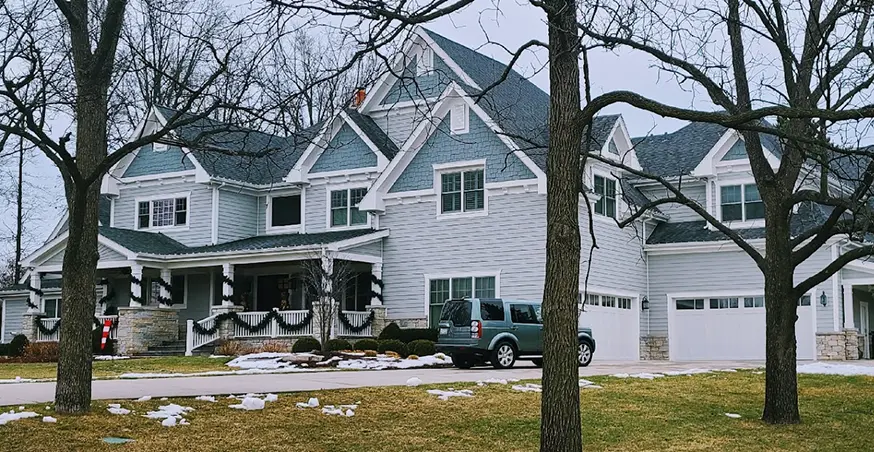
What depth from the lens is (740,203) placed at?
30.9 meters

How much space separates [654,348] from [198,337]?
1422 cm

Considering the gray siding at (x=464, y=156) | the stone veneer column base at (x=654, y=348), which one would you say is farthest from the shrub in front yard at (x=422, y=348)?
the stone veneer column base at (x=654, y=348)

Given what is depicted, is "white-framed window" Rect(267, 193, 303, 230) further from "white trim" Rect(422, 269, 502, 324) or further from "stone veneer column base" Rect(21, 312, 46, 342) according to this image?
"stone veneer column base" Rect(21, 312, 46, 342)

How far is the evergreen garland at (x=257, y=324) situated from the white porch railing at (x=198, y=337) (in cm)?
11

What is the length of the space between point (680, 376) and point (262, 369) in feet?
30.4

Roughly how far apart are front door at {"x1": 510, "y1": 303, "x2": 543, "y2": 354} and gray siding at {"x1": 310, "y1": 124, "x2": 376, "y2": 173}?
1065 cm

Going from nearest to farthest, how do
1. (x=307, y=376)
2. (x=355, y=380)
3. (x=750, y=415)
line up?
(x=750, y=415) < (x=355, y=380) < (x=307, y=376)

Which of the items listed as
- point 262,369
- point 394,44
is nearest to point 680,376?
point 262,369

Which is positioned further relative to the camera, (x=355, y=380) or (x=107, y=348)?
(x=107, y=348)

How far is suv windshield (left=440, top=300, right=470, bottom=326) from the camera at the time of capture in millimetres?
22250

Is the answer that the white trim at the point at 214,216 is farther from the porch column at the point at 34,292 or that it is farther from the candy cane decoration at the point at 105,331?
the porch column at the point at 34,292

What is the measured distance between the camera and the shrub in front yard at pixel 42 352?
98.7 ft

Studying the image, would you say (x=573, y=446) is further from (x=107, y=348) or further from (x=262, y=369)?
(x=107, y=348)

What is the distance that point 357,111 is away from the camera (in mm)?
33312
